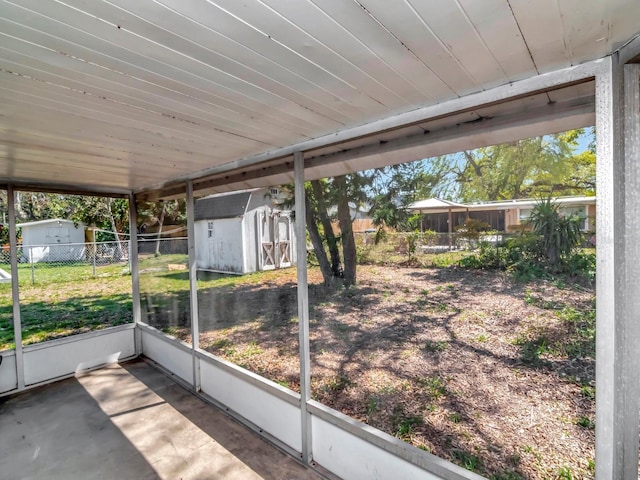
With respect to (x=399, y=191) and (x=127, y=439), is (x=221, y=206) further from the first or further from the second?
(x=127, y=439)

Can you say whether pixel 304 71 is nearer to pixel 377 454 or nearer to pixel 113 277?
pixel 377 454

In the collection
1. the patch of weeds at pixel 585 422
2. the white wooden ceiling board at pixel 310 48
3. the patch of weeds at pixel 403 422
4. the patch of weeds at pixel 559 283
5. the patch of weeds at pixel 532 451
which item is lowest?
the patch of weeds at pixel 403 422

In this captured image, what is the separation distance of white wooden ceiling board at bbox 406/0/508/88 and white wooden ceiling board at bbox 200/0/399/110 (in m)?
0.23

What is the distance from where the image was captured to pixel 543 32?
91cm

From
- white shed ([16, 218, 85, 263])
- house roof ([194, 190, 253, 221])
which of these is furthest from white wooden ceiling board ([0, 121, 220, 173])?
white shed ([16, 218, 85, 263])

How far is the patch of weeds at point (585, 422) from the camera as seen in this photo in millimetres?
1703

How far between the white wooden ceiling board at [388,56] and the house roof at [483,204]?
2.40ft

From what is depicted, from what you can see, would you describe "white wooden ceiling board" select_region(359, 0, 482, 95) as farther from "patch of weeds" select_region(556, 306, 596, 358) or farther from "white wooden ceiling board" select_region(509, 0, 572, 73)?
"patch of weeds" select_region(556, 306, 596, 358)

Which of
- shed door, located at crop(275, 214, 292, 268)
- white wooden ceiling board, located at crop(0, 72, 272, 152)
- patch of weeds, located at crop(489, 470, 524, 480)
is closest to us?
white wooden ceiling board, located at crop(0, 72, 272, 152)

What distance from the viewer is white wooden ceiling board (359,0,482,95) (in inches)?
32.1

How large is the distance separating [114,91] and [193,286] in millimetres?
2427

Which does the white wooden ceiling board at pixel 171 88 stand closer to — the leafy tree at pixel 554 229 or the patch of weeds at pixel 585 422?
the leafy tree at pixel 554 229

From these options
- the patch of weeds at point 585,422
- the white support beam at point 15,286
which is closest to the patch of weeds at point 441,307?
the patch of weeds at point 585,422

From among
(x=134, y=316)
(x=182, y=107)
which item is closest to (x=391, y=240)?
(x=182, y=107)
